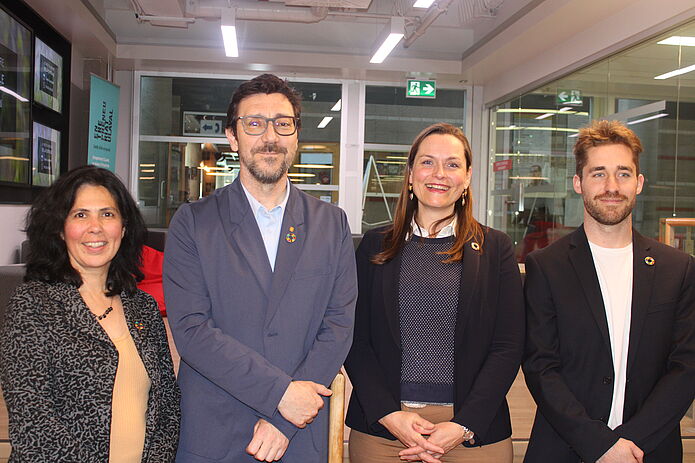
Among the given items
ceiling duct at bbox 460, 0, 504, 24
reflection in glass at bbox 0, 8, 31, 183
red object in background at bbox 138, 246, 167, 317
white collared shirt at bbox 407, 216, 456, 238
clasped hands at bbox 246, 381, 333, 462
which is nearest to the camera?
clasped hands at bbox 246, 381, 333, 462

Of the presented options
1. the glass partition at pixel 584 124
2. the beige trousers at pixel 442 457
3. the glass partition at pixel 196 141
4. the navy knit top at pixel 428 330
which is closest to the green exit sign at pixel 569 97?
the glass partition at pixel 584 124

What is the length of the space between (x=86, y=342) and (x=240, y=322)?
1.38ft

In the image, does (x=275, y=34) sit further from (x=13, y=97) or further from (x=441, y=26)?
(x=13, y=97)

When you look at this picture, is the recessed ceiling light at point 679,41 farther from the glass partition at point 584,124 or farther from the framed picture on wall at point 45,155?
the framed picture on wall at point 45,155

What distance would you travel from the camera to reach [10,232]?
269 inches

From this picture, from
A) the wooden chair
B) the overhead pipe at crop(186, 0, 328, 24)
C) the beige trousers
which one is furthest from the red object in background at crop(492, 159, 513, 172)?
the wooden chair

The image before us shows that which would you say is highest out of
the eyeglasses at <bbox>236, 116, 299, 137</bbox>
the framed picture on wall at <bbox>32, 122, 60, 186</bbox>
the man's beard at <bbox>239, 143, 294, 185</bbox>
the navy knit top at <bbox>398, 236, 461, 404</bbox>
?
the framed picture on wall at <bbox>32, 122, 60, 186</bbox>

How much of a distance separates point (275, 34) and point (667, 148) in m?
6.52

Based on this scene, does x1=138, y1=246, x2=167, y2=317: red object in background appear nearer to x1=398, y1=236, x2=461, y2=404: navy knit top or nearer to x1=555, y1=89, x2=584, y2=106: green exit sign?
x1=398, y1=236, x2=461, y2=404: navy knit top

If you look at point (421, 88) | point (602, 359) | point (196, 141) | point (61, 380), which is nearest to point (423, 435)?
point (602, 359)

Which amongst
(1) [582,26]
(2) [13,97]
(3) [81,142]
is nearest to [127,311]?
(2) [13,97]

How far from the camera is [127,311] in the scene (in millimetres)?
1958

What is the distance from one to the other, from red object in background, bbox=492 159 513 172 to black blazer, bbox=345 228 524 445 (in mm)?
8810

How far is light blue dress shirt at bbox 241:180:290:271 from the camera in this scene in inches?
80.9
